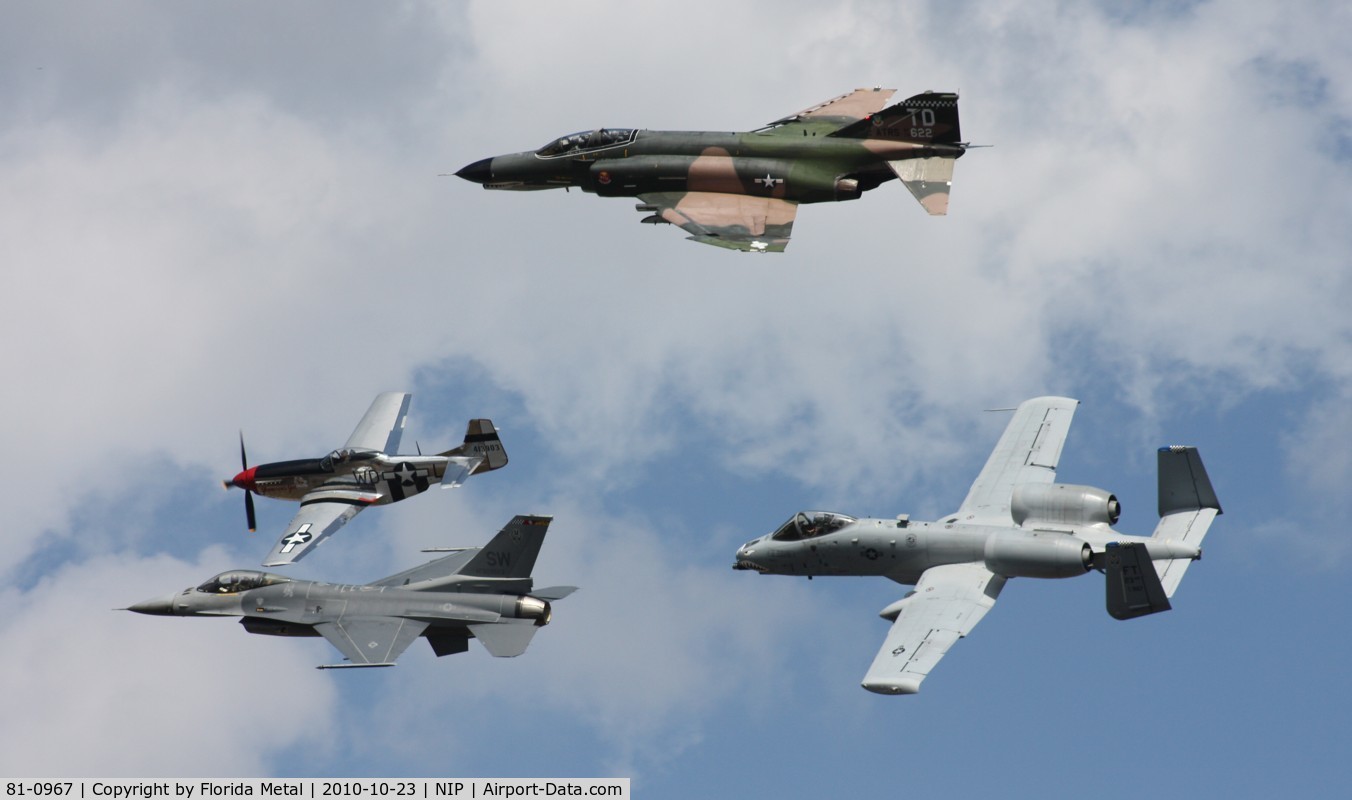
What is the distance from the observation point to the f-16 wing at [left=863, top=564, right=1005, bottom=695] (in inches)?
1740

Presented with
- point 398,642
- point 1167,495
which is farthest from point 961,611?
point 398,642

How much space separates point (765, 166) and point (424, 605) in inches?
651

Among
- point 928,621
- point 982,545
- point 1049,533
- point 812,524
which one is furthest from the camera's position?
point 812,524

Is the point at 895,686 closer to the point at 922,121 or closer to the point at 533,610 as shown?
the point at 533,610

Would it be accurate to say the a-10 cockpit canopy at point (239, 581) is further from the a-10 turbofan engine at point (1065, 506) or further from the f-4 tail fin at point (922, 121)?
the f-4 tail fin at point (922, 121)

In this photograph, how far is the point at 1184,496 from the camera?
4906cm

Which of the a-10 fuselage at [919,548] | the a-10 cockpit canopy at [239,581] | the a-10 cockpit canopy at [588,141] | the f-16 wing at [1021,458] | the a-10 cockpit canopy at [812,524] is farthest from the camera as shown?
the a-10 cockpit canopy at [588,141]

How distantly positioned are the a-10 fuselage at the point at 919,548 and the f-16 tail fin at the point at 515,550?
5.98 m

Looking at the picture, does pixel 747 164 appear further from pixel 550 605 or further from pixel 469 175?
pixel 550 605

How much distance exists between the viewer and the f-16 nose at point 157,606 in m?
50.4

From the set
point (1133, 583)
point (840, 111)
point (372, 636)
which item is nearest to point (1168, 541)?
point (1133, 583)

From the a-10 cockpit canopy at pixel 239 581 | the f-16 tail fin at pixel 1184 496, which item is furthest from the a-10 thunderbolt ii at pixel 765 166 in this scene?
the a-10 cockpit canopy at pixel 239 581

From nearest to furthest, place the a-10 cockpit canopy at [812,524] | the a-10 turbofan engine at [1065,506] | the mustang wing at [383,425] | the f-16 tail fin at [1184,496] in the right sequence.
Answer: the f-16 tail fin at [1184,496]
the a-10 turbofan engine at [1065,506]
the a-10 cockpit canopy at [812,524]
the mustang wing at [383,425]

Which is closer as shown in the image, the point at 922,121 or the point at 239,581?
the point at 239,581
